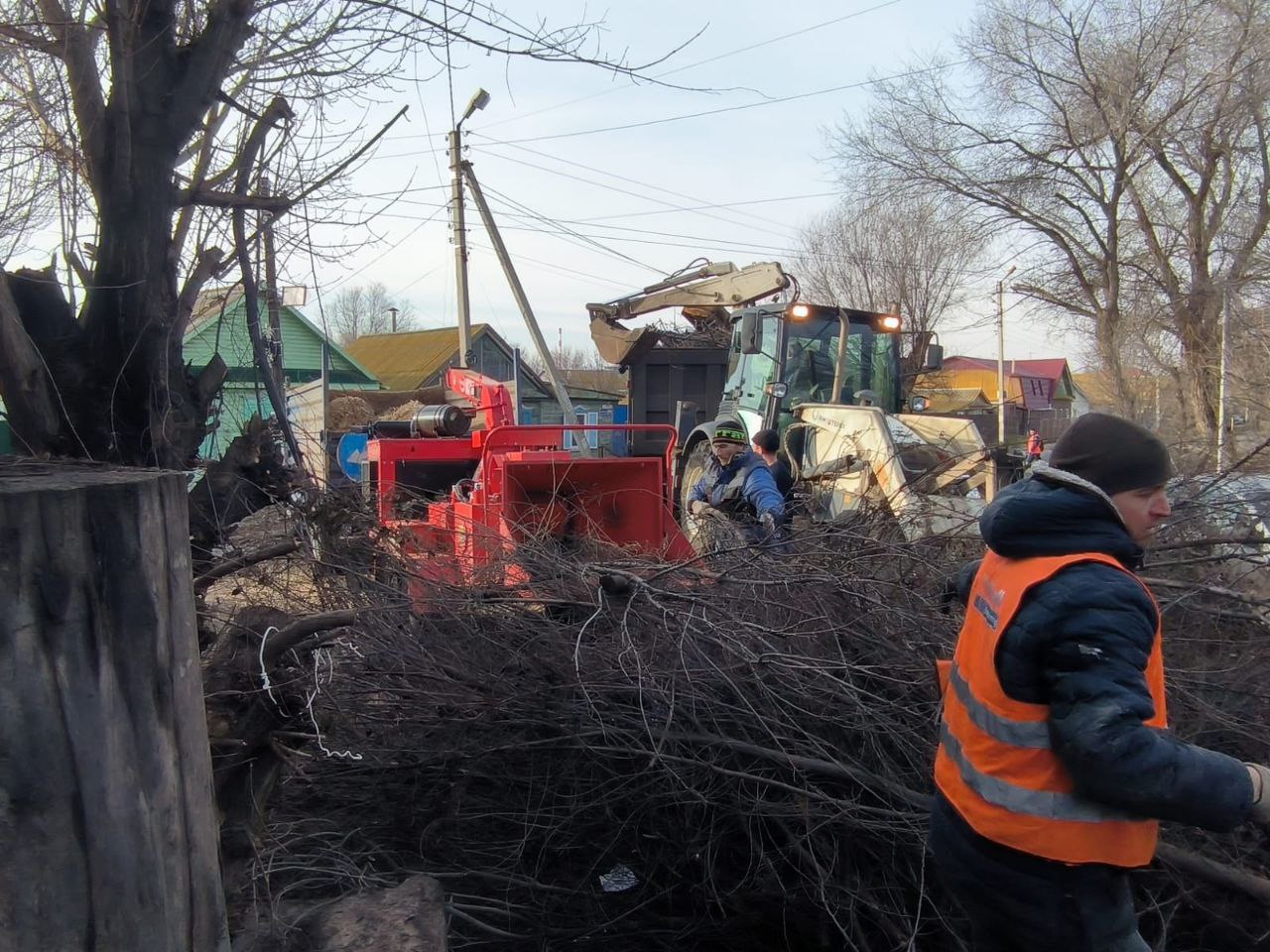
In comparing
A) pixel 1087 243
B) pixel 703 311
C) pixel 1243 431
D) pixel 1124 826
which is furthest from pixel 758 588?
pixel 1087 243

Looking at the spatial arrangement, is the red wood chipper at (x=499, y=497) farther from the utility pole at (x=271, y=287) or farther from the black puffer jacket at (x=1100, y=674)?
the black puffer jacket at (x=1100, y=674)

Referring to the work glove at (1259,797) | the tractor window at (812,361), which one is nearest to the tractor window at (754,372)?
the tractor window at (812,361)

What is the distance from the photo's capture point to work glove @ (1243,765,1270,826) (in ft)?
5.71

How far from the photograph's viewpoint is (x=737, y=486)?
592 cm

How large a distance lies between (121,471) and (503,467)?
427 cm

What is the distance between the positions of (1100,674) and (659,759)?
5.07 feet

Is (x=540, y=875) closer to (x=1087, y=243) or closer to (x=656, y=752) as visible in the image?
(x=656, y=752)

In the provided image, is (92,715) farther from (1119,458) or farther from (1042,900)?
(1119,458)

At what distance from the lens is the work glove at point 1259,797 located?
5.71 ft

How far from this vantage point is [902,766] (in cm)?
299

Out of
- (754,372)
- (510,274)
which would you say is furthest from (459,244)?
(754,372)

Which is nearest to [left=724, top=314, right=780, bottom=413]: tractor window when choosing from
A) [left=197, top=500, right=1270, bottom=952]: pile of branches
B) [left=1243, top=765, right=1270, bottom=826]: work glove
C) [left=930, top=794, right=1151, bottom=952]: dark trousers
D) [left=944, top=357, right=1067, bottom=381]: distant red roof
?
[left=197, top=500, right=1270, bottom=952]: pile of branches

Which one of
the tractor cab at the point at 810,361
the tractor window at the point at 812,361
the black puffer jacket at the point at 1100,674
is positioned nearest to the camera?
the black puffer jacket at the point at 1100,674

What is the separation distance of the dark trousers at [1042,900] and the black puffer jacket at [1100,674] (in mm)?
173
